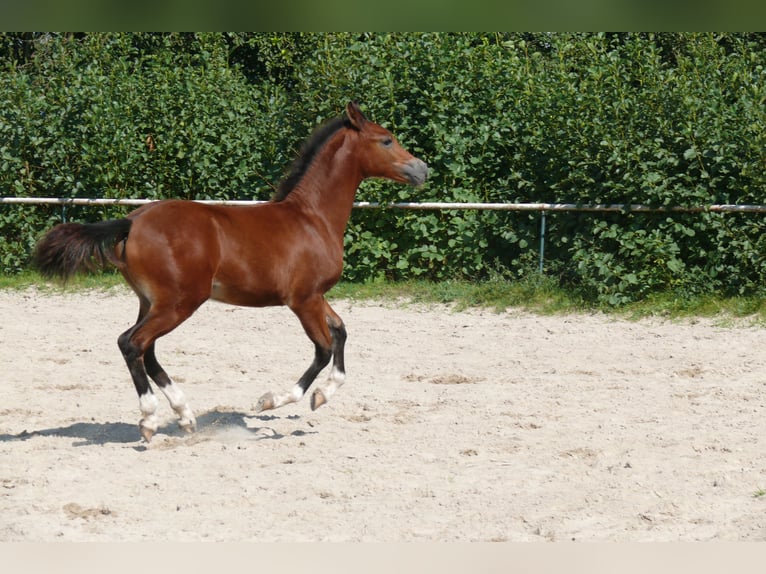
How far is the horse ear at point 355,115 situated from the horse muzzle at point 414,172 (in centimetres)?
40

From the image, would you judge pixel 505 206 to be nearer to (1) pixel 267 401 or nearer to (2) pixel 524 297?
(2) pixel 524 297

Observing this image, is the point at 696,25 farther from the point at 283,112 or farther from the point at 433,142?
the point at 283,112

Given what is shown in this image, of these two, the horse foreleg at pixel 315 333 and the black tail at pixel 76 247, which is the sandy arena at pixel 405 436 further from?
the black tail at pixel 76 247

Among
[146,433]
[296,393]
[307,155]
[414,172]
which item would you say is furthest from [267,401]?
[414,172]

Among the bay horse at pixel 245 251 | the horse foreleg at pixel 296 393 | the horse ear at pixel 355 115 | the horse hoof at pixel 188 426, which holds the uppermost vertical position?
the horse ear at pixel 355 115

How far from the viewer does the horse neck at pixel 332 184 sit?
5969mm

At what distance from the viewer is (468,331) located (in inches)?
359

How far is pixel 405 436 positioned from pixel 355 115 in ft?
6.92

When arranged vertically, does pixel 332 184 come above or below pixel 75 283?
above

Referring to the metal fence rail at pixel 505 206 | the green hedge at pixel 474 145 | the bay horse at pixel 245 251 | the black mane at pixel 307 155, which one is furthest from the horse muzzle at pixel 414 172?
the green hedge at pixel 474 145

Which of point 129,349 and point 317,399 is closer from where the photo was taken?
point 129,349

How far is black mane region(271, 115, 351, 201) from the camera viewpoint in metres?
6.06

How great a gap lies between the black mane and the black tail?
1197 millimetres

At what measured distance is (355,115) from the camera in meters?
6.11
